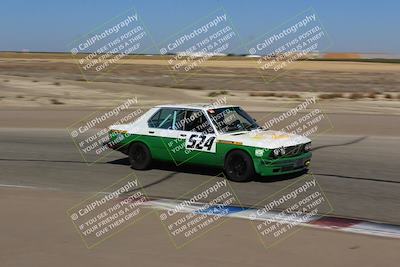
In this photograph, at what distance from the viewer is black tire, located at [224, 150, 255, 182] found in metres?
9.67

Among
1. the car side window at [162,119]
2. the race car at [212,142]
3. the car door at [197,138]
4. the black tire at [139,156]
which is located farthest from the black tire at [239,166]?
the black tire at [139,156]

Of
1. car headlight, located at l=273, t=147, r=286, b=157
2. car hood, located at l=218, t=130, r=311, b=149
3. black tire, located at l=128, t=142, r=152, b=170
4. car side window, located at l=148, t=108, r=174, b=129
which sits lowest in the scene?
car headlight, located at l=273, t=147, r=286, b=157

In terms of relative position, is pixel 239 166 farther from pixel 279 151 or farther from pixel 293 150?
pixel 293 150

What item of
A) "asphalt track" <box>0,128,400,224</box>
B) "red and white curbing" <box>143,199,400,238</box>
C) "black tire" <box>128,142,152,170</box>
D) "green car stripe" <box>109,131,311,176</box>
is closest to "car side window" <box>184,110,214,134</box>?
"green car stripe" <box>109,131,311,176</box>

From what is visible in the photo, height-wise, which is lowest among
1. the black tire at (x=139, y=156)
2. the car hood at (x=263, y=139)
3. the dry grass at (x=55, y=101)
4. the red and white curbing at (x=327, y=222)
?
the red and white curbing at (x=327, y=222)

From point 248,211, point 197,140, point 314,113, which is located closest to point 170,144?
point 197,140

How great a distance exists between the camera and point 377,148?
14047 mm

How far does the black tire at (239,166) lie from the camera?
9672 mm

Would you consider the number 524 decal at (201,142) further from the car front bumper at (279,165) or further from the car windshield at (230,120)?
the car front bumper at (279,165)

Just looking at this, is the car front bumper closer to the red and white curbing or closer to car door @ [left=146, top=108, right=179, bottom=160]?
the red and white curbing

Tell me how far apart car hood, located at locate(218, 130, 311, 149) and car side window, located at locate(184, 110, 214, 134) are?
39 cm

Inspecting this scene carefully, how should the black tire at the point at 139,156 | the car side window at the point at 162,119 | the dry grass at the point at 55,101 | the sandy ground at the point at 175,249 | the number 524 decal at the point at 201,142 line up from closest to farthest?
the sandy ground at the point at 175,249 < the number 524 decal at the point at 201,142 < the car side window at the point at 162,119 < the black tire at the point at 139,156 < the dry grass at the point at 55,101

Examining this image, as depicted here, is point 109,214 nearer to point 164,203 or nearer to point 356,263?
point 164,203

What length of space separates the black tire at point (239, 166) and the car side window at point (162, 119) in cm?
152
